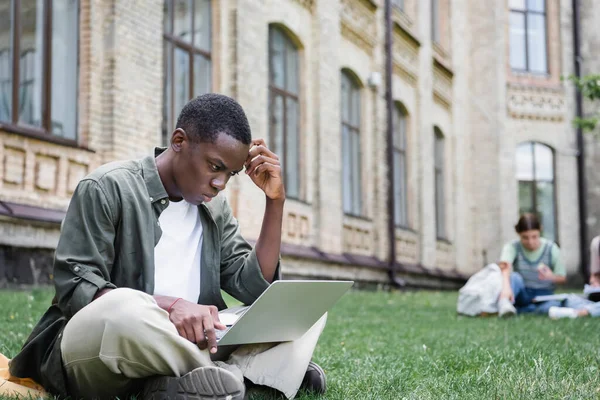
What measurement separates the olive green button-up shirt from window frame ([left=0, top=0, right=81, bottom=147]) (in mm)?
6812

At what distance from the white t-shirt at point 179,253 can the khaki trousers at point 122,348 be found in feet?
1.20

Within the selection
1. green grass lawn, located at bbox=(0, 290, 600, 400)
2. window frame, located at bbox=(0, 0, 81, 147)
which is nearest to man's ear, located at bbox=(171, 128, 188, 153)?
green grass lawn, located at bbox=(0, 290, 600, 400)

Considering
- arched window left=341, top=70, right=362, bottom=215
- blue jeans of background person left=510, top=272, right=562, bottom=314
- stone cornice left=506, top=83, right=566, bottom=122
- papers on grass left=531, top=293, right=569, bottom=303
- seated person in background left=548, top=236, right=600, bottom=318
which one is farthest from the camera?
stone cornice left=506, top=83, right=566, bottom=122

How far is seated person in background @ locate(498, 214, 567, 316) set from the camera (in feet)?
35.2

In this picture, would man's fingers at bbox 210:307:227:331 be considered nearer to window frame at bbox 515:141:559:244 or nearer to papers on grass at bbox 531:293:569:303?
papers on grass at bbox 531:293:569:303

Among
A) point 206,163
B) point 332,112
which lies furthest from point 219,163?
point 332,112

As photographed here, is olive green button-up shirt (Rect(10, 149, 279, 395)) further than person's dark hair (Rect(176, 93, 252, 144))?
No

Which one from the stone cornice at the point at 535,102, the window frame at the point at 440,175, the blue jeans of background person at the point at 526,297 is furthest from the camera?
the stone cornice at the point at 535,102

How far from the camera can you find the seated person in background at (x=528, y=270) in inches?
422

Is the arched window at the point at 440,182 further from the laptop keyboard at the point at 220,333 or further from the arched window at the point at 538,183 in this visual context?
the laptop keyboard at the point at 220,333

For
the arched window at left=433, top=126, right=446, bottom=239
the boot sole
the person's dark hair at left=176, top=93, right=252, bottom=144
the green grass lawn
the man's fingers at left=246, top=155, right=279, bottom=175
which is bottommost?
the green grass lawn

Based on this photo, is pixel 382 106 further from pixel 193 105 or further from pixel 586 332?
pixel 193 105

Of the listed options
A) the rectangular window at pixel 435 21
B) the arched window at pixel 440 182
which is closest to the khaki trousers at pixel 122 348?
the arched window at pixel 440 182

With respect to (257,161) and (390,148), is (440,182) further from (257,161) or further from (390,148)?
(257,161)
